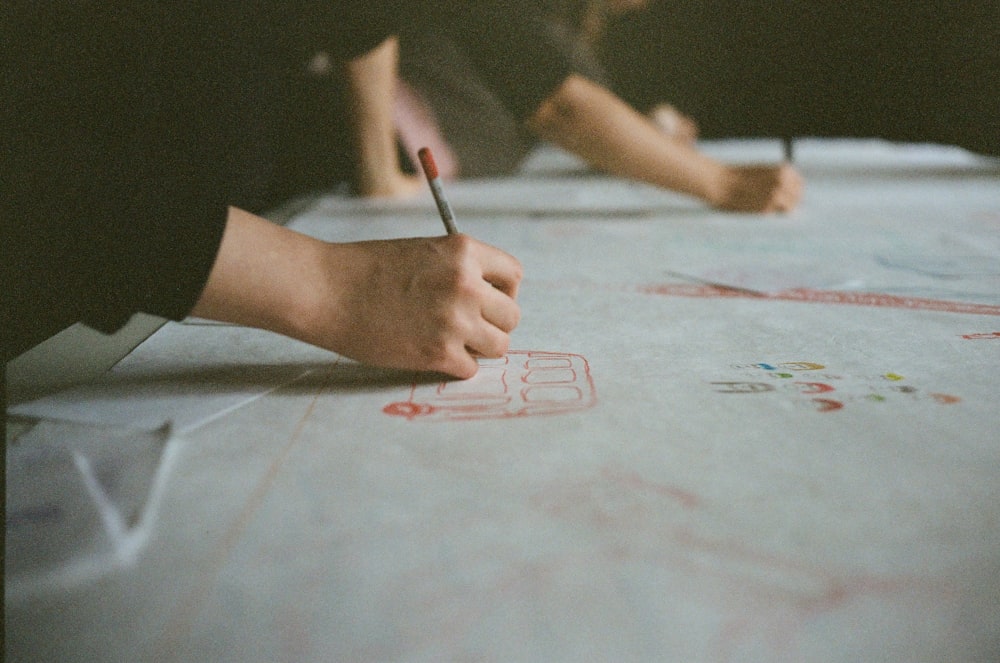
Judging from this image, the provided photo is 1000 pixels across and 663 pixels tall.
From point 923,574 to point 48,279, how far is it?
414mm

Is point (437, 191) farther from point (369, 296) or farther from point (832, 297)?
point (832, 297)

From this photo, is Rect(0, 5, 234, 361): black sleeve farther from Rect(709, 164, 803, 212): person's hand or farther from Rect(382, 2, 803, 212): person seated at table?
Rect(709, 164, 803, 212): person's hand

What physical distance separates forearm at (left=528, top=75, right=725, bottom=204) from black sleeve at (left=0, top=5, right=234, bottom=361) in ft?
2.62

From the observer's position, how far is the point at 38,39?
43 cm

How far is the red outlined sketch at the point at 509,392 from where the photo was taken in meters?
0.41

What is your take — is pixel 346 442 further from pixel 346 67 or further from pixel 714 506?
pixel 346 67

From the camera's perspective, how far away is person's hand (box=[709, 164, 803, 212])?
1.12 meters

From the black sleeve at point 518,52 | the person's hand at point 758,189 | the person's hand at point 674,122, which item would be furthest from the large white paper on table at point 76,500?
the person's hand at point 674,122

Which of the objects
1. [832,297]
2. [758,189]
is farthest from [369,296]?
[758,189]

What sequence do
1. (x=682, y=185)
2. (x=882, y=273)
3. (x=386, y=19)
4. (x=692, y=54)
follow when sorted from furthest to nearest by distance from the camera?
(x=692, y=54), (x=682, y=185), (x=386, y=19), (x=882, y=273)

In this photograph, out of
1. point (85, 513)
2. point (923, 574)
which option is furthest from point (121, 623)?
point (923, 574)

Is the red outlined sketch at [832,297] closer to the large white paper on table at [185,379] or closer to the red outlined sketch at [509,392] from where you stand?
the red outlined sketch at [509,392]

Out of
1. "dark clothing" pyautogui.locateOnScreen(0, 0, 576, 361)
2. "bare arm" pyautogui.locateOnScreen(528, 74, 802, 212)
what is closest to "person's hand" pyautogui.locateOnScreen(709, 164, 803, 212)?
"bare arm" pyautogui.locateOnScreen(528, 74, 802, 212)

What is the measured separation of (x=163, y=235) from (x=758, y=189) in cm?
98
